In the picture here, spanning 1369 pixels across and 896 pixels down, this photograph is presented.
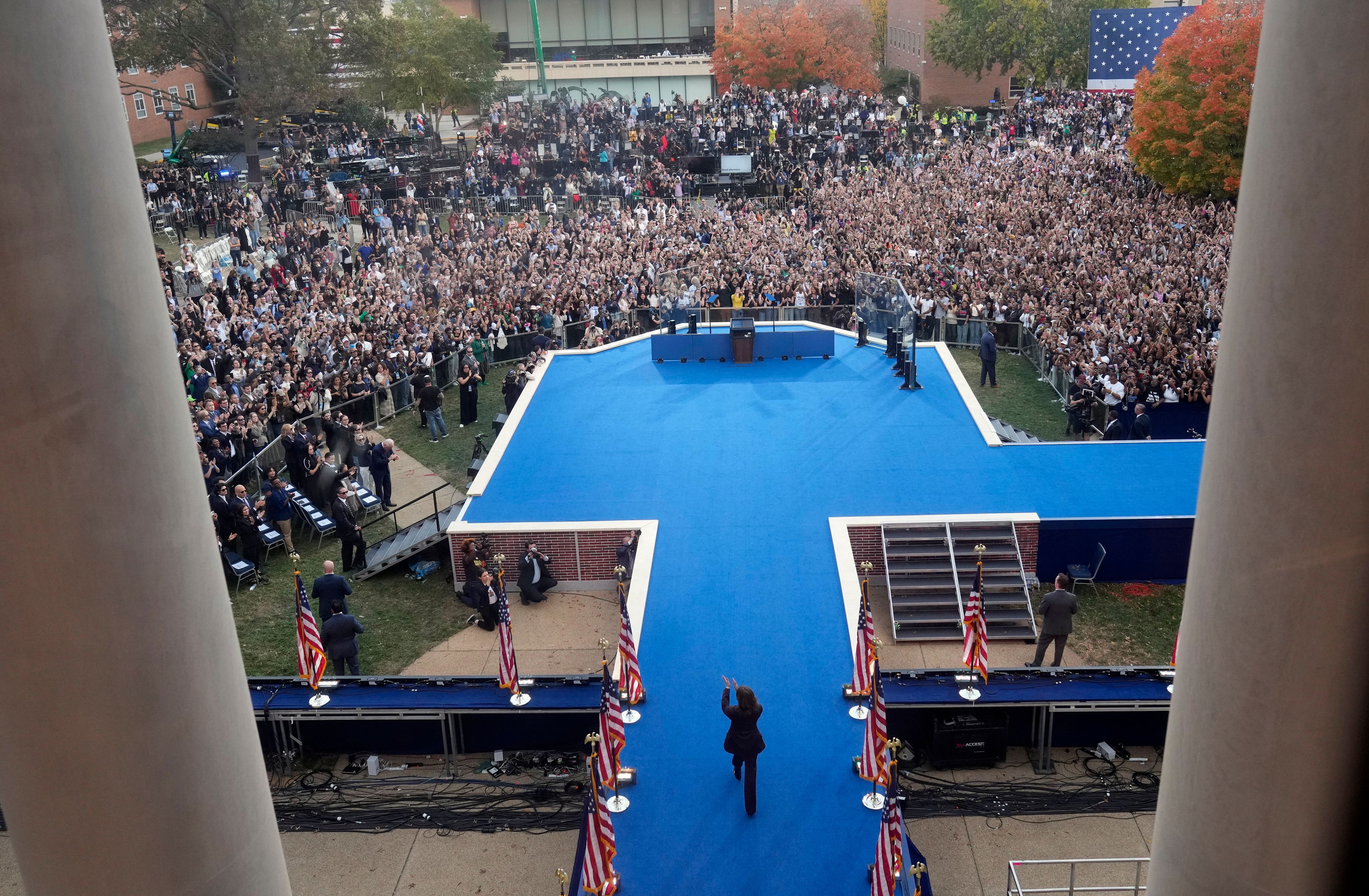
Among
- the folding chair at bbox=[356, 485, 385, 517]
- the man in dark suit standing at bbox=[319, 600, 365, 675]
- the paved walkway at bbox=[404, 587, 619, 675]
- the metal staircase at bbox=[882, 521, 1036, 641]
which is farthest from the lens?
the folding chair at bbox=[356, 485, 385, 517]

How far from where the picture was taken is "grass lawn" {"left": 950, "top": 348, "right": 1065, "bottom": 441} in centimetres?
2591

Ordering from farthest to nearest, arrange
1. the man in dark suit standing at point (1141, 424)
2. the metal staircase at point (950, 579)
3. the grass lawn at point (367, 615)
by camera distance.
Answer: the man in dark suit standing at point (1141, 424)
the metal staircase at point (950, 579)
the grass lawn at point (367, 615)

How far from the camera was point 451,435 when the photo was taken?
1045 inches

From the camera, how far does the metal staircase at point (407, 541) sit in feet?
65.5

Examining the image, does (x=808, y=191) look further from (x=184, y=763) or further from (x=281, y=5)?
(x=184, y=763)

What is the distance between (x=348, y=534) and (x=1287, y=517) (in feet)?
56.4

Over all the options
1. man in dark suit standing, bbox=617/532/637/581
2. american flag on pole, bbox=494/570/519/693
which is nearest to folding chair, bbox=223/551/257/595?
man in dark suit standing, bbox=617/532/637/581

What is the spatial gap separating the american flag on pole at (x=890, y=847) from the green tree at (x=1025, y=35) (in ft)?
239

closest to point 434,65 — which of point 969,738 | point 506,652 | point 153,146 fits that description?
point 153,146

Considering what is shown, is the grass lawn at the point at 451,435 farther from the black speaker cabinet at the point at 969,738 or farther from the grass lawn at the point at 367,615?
the black speaker cabinet at the point at 969,738

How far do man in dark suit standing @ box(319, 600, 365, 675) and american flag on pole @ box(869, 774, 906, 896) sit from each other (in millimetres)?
8327

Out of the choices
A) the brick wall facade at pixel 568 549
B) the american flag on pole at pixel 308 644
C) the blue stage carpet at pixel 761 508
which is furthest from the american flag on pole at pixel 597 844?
the brick wall facade at pixel 568 549

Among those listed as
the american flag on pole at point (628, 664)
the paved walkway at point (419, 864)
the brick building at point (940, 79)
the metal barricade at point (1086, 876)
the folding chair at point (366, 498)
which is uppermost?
the brick building at point (940, 79)

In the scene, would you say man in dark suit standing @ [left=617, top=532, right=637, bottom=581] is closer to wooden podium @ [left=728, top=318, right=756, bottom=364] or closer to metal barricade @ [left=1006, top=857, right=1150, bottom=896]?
metal barricade @ [left=1006, top=857, right=1150, bottom=896]
